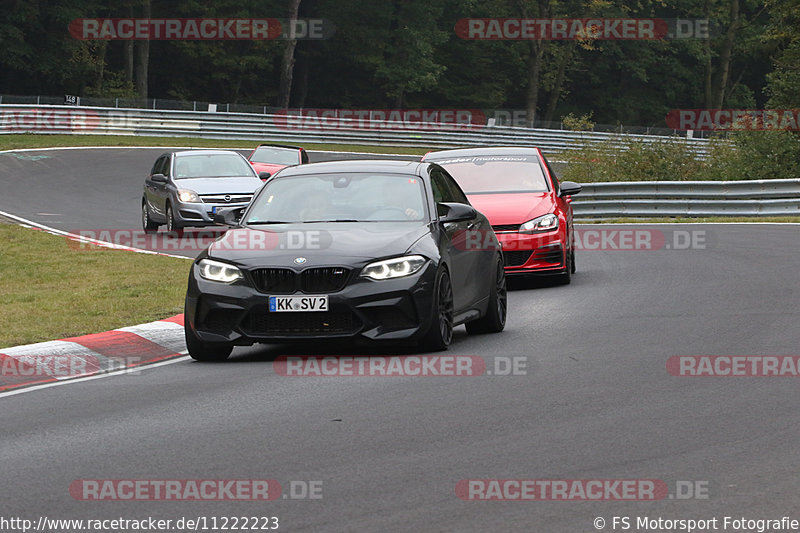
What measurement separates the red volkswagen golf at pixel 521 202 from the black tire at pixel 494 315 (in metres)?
3.31

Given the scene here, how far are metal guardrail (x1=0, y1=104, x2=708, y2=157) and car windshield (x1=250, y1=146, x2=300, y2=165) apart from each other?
21.5 m

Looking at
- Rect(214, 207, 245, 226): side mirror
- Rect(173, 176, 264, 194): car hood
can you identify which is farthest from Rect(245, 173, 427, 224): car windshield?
Rect(173, 176, 264, 194): car hood

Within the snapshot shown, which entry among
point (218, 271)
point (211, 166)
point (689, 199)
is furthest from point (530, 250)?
point (689, 199)

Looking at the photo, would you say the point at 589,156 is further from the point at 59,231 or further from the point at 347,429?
the point at 347,429

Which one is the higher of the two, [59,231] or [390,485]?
[390,485]

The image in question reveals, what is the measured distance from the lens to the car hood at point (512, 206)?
624 inches

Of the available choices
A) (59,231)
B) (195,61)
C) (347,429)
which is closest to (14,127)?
(195,61)

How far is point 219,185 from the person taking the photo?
81.1ft

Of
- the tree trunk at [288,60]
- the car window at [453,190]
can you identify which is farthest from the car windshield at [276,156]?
the tree trunk at [288,60]

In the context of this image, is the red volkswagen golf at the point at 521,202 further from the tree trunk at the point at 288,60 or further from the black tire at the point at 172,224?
the tree trunk at the point at 288,60

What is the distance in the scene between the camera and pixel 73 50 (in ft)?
227

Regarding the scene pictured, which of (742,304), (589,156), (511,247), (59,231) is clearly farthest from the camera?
(589,156)

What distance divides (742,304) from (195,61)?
6606cm

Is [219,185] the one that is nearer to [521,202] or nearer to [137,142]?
[521,202]
